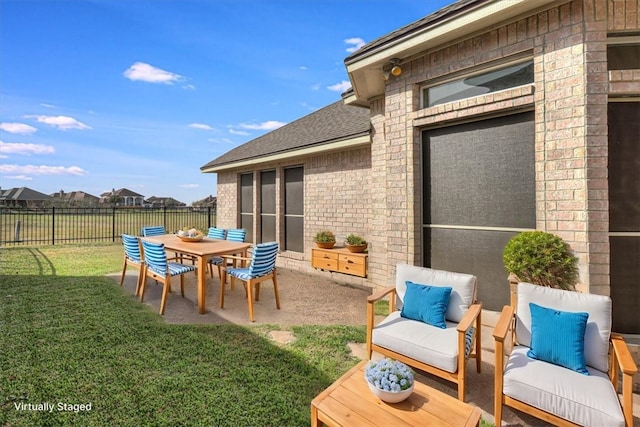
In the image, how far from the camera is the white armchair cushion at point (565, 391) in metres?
1.84

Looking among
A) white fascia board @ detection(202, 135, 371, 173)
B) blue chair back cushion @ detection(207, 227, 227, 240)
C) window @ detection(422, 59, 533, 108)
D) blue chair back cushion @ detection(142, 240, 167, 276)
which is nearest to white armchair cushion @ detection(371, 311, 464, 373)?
window @ detection(422, 59, 533, 108)

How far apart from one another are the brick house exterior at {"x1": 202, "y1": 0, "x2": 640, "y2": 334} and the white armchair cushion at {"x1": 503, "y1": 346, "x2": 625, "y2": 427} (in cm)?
128

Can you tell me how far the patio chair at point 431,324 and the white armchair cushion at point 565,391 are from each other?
41cm

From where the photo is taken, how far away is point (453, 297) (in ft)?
10.5

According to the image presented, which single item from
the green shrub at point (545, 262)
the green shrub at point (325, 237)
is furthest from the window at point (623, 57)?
the green shrub at point (325, 237)

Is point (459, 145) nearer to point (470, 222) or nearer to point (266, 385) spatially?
point (470, 222)

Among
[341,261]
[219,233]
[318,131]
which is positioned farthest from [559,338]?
[219,233]

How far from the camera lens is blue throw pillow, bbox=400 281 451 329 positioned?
3059 millimetres

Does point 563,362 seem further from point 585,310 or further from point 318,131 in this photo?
point 318,131

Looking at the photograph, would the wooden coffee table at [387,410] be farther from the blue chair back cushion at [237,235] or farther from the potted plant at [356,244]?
the blue chair back cushion at [237,235]

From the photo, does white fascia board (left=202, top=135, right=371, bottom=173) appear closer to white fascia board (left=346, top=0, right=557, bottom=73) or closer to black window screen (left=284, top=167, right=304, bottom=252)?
black window screen (left=284, top=167, right=304, bottom=252)

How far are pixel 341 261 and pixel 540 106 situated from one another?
4414mm

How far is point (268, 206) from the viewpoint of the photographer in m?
8.91

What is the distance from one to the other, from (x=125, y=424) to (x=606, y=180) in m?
4.89
